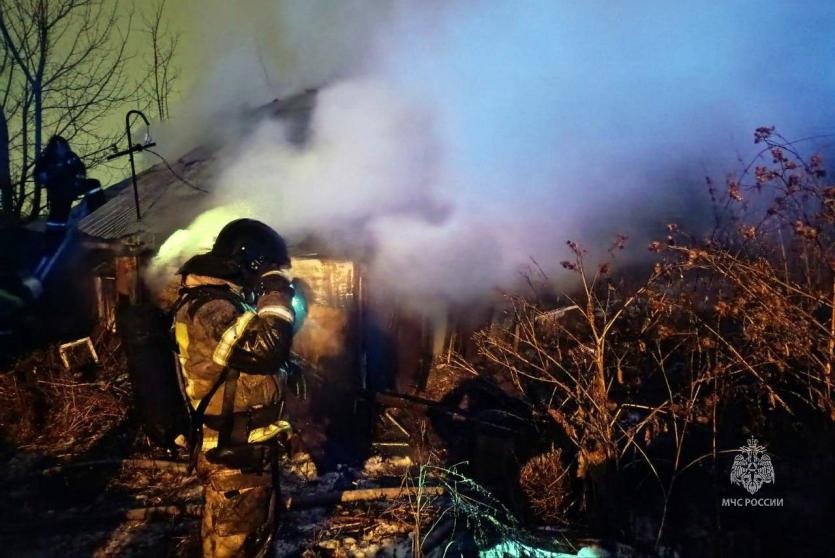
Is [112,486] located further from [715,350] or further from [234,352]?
[715,350]

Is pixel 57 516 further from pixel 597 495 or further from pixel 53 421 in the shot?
pixel 597 495

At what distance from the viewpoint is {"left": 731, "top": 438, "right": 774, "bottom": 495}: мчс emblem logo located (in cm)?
395

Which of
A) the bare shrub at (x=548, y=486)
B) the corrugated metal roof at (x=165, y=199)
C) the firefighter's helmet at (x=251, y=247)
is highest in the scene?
the corrugated metal roof at (x=165, y=199)

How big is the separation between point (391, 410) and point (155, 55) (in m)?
16.0

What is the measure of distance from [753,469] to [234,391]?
12.7 feet

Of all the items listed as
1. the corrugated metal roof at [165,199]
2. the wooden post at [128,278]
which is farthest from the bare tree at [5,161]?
the wooden post at [128,278]

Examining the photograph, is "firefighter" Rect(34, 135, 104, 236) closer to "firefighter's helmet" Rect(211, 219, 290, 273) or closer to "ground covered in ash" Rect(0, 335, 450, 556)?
"ground covered in ash" Rect(0, 335, 450, 556)

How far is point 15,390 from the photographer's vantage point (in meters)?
5.93

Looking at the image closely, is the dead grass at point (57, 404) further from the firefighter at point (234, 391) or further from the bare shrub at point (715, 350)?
the bare shrub at point (715, 350)

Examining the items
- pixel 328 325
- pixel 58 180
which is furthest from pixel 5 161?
pixel 328 325

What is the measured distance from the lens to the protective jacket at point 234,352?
2.77 m

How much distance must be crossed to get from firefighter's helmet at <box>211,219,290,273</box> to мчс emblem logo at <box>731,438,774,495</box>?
12.1 ft

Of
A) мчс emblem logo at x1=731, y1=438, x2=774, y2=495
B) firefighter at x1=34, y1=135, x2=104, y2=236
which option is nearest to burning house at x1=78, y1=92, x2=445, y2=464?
firefighter at x1=34, y1=135, x2=104, y2=236

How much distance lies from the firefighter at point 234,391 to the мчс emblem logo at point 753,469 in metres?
3.44
